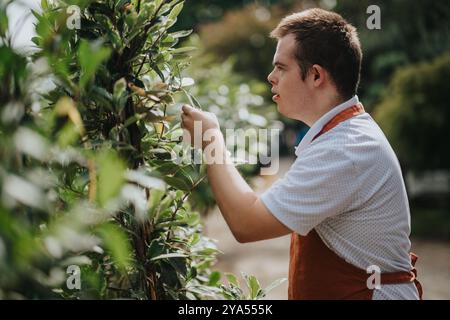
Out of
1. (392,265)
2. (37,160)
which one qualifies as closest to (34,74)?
(37,160)

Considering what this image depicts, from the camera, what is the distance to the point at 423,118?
919cm

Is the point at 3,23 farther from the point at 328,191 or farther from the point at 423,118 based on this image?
the point at 423,118

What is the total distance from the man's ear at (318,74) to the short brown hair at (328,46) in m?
0.01

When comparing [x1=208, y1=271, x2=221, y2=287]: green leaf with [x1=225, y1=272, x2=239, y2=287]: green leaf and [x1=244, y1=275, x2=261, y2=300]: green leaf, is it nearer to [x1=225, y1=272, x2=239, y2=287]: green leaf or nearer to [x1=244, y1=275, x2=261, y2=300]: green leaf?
[x1=225, y1=272, x2=239, y2=287]: green leaf

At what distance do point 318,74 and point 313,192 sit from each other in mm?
453

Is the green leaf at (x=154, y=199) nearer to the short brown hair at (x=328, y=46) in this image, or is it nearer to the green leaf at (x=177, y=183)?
the green leaf at (x=177, y=183)

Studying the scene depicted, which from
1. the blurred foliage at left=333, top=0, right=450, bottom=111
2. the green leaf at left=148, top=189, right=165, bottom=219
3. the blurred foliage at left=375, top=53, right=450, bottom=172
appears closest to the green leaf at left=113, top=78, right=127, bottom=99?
the green leaf at left=148, top=189, right=165, bottom=219

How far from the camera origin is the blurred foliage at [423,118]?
9.26m

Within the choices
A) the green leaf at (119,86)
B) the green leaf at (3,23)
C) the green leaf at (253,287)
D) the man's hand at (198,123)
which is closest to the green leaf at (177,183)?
the man's hand at (198,123)

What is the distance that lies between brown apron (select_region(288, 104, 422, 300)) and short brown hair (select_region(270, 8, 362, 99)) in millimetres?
170

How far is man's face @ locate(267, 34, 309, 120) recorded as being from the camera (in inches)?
68.6

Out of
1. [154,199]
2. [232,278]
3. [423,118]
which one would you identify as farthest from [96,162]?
[423,118]
